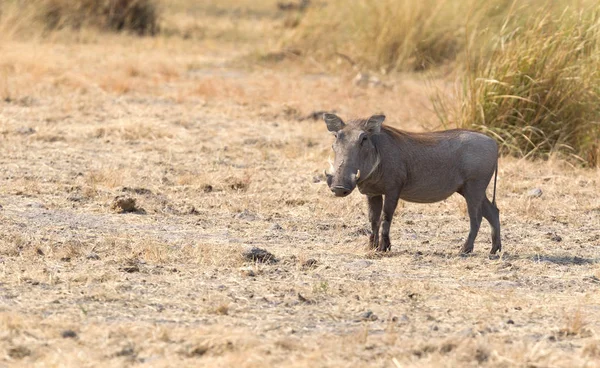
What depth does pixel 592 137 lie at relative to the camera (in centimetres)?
897

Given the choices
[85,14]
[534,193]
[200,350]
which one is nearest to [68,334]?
[200,350]

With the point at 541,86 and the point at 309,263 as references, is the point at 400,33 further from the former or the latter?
the point at 309,263

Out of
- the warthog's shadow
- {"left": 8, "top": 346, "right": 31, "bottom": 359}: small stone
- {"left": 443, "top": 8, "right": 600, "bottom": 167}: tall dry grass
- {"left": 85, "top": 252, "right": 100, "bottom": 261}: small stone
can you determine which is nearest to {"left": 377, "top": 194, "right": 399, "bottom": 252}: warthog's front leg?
the warthog's shadow

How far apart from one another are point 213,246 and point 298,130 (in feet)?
13.9

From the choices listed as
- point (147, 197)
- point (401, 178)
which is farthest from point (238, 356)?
point (147, 197)

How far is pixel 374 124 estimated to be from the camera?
6.02 metres

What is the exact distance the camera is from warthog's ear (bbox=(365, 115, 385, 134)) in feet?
19.7

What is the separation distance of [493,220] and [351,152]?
1.05 metres

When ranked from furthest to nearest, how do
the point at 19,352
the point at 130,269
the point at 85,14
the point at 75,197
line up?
the point at 85,14
the point at 75,197
the point at 130,269
the point at 19,352

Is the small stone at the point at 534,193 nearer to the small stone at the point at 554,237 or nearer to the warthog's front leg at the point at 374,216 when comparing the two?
the small stone at the point at 554,237

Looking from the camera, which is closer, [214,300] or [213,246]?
[214,300]

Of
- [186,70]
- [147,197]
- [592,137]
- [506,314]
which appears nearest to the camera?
[506,314]

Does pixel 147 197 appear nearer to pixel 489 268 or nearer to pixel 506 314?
pixel 489 268

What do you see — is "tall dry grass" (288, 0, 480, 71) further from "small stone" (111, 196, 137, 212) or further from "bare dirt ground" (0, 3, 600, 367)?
"small stone" (111, 196, 137, 212)
